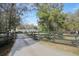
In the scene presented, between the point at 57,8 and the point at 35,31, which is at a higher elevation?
the point at 57,8

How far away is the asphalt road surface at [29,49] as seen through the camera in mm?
2199

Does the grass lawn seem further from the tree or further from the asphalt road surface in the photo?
the tree

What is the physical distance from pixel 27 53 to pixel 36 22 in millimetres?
305

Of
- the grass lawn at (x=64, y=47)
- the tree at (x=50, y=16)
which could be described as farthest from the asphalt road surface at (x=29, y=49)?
the tree at (x=50, y=16)

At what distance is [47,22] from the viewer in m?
2.23

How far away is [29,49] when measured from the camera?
221 cm

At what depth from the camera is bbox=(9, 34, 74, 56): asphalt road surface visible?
2.20m

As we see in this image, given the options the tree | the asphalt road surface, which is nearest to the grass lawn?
the asphalt road surface

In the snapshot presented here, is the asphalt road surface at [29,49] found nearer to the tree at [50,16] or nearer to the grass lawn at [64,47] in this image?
the grass lawn at [64,47]

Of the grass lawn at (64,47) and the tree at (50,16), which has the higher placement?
the tree at (50,16)

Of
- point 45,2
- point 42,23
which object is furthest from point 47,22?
point 45,2

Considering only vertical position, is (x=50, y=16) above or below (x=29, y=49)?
above

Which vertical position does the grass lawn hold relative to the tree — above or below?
below

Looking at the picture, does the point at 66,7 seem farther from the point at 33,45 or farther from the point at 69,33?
the point at 33,45
